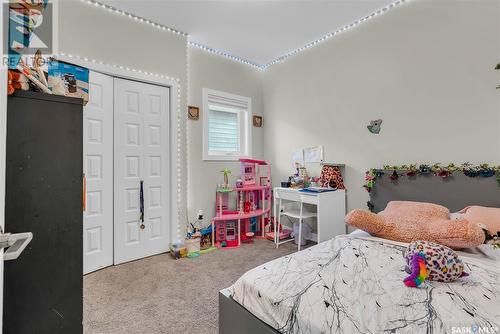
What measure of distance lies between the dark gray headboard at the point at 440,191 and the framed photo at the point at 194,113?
2.45 metres

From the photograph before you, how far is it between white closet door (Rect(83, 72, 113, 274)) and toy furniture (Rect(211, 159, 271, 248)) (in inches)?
50.0

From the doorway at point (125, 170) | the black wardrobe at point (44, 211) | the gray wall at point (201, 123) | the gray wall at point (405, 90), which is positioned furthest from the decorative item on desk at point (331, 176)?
the black wardrobe at point (44, 211)

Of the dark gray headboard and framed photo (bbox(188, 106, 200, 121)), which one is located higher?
framed photo (bbox(188, 106, 200, 121))

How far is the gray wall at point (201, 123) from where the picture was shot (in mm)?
3322

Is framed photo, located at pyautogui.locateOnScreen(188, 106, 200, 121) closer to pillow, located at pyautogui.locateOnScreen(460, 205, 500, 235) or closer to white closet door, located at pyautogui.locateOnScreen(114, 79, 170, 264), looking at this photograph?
white closet door, located at pyautogui.locateOnScreen(114, 79, 170, 264)

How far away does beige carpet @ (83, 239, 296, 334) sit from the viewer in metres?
1.65

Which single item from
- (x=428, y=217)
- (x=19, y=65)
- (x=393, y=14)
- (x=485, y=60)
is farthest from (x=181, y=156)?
(x=485, y=60)

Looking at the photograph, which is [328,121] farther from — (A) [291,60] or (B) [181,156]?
(B) [181,156]

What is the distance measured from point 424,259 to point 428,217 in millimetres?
892

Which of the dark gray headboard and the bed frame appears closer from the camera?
the bed frame

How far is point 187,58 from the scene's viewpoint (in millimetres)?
3234

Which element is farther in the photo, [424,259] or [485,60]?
[485,60]

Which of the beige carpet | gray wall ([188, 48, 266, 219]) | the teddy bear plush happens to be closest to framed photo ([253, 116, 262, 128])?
gray wall ([188, 48, 266, 219])

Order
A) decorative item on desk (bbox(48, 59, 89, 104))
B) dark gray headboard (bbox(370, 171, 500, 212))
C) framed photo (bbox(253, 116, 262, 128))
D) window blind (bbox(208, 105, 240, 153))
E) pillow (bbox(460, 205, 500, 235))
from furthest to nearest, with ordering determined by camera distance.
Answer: framed photo (bbox(253, 116, 262, 128)), window blind (bbox(208, 105, 240, 153)), dark gray headboard (bbox(370, 171, 500, 212)), pillow (bbox(460, 205, 500, 235)), decorative item on desk (bbox(48, 59, 89, 104))
